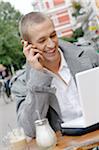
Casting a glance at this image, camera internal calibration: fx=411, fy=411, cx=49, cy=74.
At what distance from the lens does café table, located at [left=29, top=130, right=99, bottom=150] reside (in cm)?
160

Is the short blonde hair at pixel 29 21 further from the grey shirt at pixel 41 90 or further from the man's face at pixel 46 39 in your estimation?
the grey shirt at pixel 41 90

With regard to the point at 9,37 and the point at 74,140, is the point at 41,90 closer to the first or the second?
the point at 74,140

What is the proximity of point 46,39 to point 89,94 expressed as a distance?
0.34 metres

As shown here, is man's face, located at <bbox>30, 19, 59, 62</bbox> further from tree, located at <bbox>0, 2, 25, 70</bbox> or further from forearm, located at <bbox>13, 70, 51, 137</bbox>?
tree, located at <bbox>0, 2, 25, 70</bbox>

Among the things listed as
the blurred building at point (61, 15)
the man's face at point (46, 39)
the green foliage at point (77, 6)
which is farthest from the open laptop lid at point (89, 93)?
the blurred building at point (61, 15)

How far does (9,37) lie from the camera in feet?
60.1

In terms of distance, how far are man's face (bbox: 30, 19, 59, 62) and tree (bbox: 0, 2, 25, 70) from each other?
50.3 feet

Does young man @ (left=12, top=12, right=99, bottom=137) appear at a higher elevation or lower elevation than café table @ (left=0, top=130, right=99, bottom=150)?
higher

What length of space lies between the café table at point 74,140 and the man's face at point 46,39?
1.16 ft

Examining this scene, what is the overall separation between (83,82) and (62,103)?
321 millimetres

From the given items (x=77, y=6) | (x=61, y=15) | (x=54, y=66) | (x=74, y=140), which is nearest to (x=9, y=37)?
(x=61, y=15)

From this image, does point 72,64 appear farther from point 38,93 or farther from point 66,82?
point 38,93

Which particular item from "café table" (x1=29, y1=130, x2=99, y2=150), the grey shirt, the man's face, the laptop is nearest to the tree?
the grey shirt

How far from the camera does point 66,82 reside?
1.88 m
